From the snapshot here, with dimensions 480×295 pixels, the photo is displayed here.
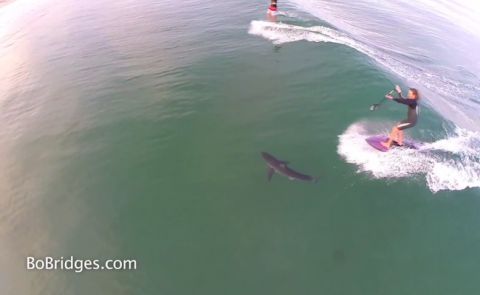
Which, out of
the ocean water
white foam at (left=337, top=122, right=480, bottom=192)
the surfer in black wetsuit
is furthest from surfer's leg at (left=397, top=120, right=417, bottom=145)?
the ocean water

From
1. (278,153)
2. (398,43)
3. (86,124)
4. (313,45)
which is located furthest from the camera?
(398,43)

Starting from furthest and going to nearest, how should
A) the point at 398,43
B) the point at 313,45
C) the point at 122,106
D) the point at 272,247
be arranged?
the point at 398,43 < the point at 313,45 < the point at 122,106 < the point at 272,247

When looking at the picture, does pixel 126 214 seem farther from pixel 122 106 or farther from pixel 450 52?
pixel 450 52

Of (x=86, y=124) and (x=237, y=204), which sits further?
(x=86, y=124)

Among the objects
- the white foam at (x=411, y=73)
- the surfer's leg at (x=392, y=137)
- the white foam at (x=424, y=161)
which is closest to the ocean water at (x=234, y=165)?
the white foam at (x=424, y=161)

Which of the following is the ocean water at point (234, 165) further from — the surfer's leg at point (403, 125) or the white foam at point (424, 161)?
the surfer's leg at point (403, 125)

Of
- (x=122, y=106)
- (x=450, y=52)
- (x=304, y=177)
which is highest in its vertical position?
(x=122, y=106)

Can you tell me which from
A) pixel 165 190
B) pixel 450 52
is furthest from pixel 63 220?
pixel 450 52
